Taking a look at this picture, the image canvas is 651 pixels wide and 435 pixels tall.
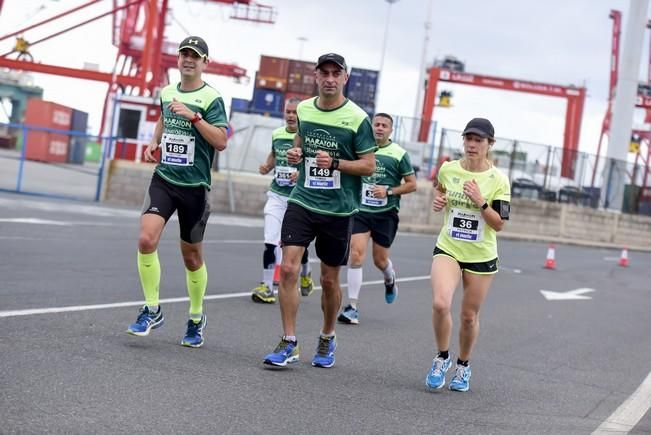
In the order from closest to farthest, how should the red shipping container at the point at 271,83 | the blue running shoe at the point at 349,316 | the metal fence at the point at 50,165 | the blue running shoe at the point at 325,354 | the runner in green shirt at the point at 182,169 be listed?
the runner in green shirt at the point at 182,169 → the blue running shoe at the point at 325,354 → the blue running shoe at the point at 349,316 → the metal fence at the point at 50,165 → the red shipping container at the point at 271,83

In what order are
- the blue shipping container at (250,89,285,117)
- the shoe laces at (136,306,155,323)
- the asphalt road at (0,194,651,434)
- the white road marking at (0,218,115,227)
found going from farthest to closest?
the blue shipping container at (250,89,285,117) → the white road marking at (0,218,115,227) → the shoe laces at (136,306,155,323) → the asphalt road at (0,194,651,434)

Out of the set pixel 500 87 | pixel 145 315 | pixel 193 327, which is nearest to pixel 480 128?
pixel 193 327

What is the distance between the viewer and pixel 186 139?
772cm

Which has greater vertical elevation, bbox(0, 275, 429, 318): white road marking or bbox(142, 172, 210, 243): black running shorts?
bbox(142, 172, 210, 243): black running shorts

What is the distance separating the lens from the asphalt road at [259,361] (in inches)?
231

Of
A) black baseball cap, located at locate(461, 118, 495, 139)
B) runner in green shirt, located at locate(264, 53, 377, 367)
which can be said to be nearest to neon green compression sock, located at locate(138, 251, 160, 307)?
runner in green shirt, located at locate(264, 53, 377, 367)

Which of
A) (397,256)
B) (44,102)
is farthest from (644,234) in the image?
(44,102)

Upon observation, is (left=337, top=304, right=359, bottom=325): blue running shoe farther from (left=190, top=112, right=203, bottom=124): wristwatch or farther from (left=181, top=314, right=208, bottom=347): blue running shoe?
(left=190, top=112, right=203, bottom=124): wristwatch

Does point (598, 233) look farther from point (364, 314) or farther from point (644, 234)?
point (364, 314)

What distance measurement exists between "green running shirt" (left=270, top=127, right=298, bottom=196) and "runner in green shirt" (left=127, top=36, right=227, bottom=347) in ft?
12.0

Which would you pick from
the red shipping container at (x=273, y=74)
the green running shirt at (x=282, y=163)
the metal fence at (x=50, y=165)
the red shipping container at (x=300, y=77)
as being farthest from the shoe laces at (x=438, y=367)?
the red shipping container at (x=273, y=74)

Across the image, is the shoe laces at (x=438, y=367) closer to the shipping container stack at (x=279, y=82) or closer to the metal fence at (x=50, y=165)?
the metal fence at (x=50, y=165)

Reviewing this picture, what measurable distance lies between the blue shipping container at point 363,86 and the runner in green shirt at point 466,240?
166 ft

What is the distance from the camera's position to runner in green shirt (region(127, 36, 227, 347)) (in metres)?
7.64
